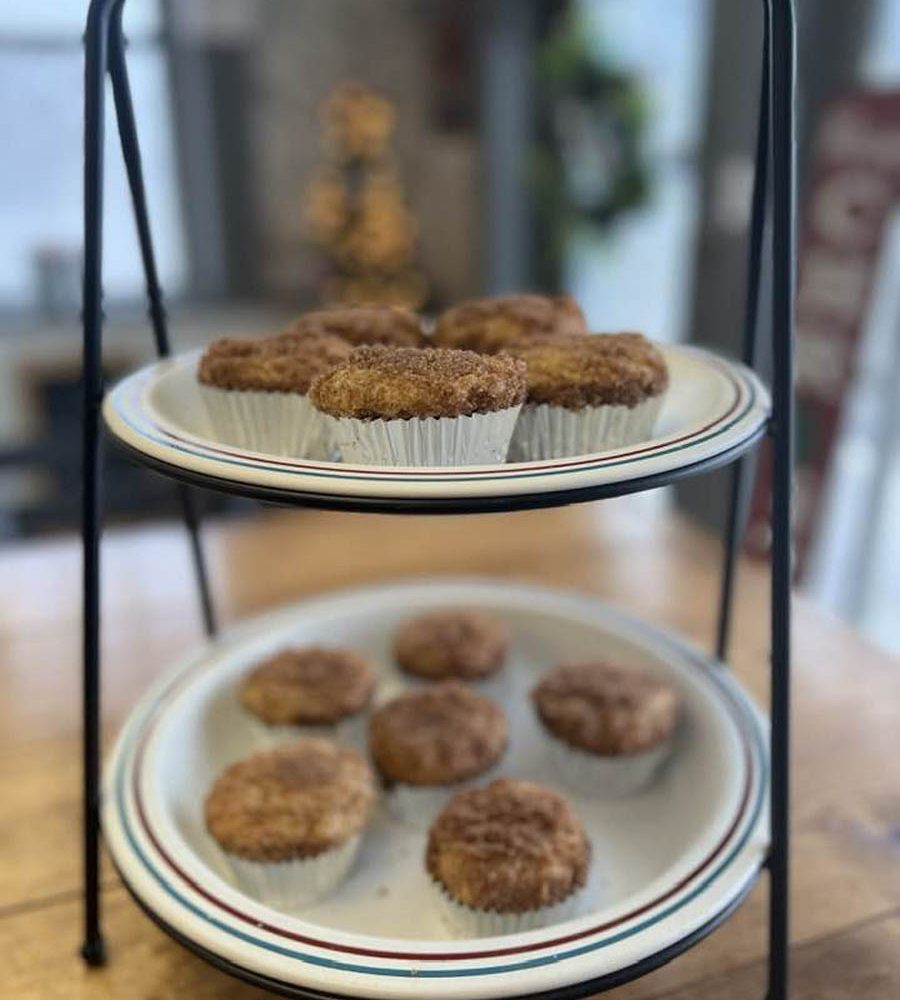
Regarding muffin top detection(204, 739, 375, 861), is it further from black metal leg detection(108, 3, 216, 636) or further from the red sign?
the red sign

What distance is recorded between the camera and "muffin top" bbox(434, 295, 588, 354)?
2.32 ft

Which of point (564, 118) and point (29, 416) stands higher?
point (564, 118)

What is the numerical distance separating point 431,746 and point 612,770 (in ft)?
0.50

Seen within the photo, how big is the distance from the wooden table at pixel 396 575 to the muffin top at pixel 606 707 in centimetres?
14

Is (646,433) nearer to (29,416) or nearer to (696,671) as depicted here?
(696,671)

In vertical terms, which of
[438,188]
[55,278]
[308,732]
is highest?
[438,188]

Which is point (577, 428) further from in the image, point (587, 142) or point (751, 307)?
point (587, 142)

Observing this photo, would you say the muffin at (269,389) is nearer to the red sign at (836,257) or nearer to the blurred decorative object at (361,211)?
the red sign at (836,257)

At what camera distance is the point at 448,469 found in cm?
48

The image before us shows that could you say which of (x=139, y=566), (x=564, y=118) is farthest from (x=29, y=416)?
(x=139, y=566)

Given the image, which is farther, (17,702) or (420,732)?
(17,702)

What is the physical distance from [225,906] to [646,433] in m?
0.41

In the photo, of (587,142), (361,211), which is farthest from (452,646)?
(361,211)

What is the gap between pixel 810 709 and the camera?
3.06 ft
